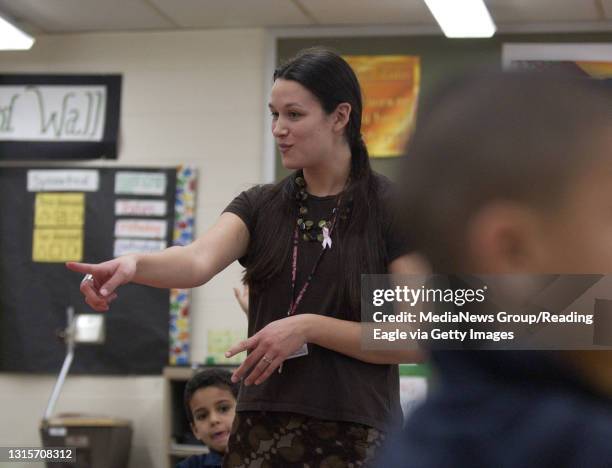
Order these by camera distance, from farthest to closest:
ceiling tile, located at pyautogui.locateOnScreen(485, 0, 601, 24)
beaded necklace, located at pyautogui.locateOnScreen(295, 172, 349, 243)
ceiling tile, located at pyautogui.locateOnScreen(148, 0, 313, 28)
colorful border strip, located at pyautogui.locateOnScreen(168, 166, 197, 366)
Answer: colorful border strip, located at pyautogui.locateOnScreen(168, 166, 197, 366) < ceiling tile, located at pyautogui.locateOnScreen(148, 0, 313, 28) < ceiling tile, located at pyautogui.locateOnScreen(485, 0, 601, 24) < beaded necklace, located at pyautogui.locateOnScreen(295, 172, 349, 243)

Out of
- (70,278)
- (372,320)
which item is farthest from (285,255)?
(70,278)

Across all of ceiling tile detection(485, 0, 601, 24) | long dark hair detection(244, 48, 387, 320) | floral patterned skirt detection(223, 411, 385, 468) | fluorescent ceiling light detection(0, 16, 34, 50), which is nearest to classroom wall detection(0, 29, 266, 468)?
fluorescent ceiling light detection(0, 16, 34, 50)

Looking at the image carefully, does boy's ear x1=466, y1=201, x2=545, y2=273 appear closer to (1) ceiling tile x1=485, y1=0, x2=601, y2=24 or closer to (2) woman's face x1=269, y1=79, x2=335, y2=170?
(2) woman's face x1=269, y1=79, x2=335, y2=170

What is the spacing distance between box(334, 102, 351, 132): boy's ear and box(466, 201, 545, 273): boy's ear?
44.2 inches

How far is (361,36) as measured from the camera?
4.75 meters

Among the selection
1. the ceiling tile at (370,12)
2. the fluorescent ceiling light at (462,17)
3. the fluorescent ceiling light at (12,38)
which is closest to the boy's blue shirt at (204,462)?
the fluorescent ceiling light at (462,17)

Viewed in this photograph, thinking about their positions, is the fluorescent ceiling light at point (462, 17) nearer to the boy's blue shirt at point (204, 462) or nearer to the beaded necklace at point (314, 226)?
the boy's blue shirt at point (204, 462)

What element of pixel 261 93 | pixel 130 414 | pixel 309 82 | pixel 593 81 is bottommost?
pixel 130 414

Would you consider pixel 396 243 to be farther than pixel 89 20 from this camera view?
No

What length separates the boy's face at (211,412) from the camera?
2979 millimetres

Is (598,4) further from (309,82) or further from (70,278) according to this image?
(309,82)

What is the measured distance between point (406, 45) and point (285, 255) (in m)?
3.21

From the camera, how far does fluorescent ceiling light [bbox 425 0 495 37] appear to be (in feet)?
13.4

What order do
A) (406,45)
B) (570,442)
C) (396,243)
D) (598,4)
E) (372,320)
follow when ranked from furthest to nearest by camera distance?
1. (406,45)
2. (598,4)
3. (396,243)
4. (372,320)
5. (570,442)
